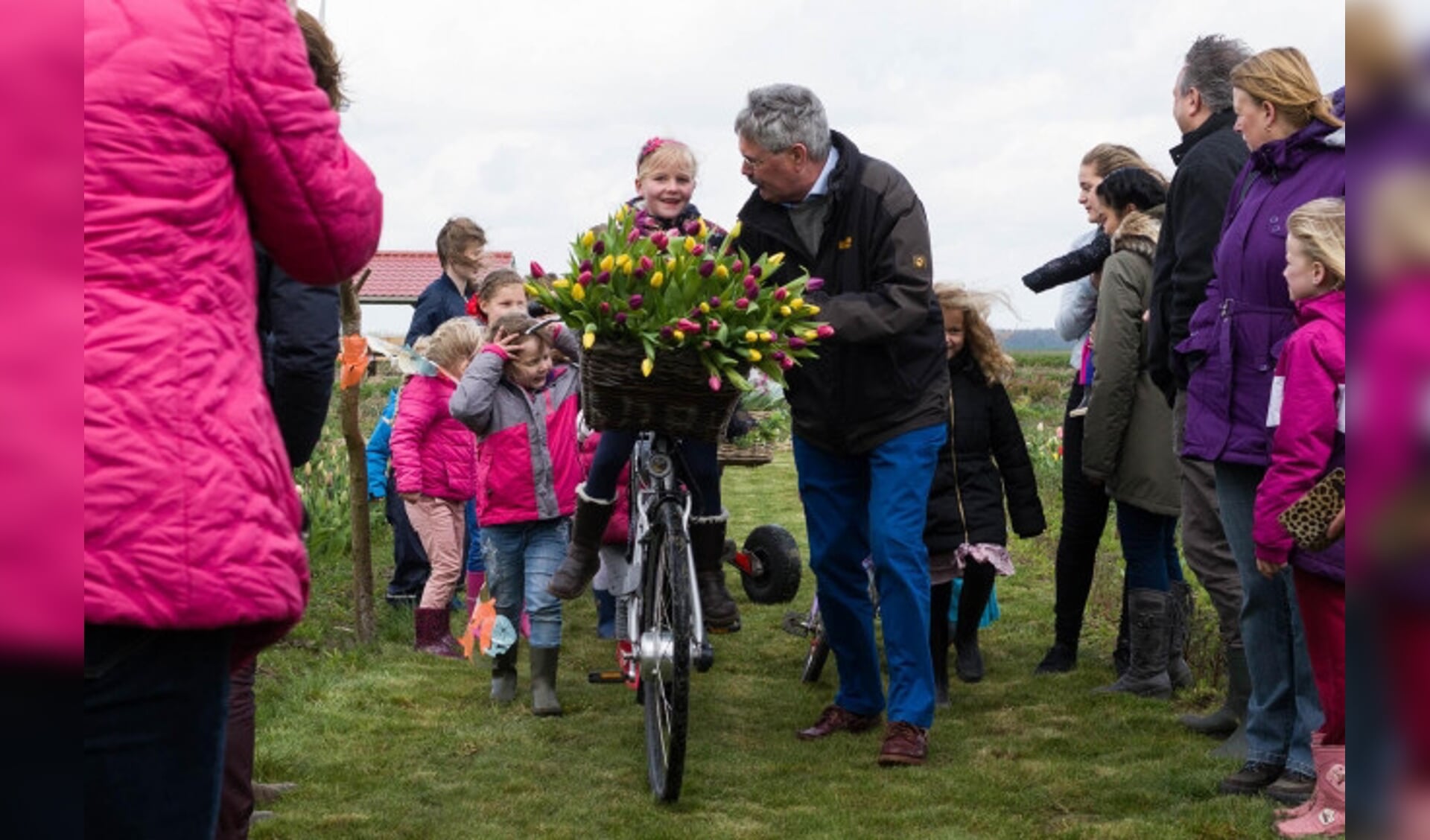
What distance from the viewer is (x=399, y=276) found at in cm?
6247

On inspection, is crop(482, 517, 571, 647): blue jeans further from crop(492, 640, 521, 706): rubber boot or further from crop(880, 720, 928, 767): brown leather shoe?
crop(880, 720, 928, 767): brown leather shoe

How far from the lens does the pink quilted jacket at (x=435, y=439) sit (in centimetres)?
824

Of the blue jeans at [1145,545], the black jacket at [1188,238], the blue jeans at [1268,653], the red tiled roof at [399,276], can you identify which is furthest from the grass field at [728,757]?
the red tiled roof at [399,276]

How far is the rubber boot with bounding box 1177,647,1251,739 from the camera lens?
6.04 m

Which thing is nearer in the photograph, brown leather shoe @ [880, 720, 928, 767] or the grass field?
the grass field

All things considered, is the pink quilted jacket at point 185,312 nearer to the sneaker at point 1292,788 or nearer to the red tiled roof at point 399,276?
the sneaker at point 1292,788

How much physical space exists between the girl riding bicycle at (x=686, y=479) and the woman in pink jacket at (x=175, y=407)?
3636 millimetres

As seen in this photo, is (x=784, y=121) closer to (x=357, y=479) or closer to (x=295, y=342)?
(x=295, y=342)

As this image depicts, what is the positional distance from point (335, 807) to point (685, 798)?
122 cm

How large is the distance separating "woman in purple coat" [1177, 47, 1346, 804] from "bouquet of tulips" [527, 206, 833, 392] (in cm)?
131

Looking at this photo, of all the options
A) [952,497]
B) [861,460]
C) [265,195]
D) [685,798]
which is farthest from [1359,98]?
[952,497]

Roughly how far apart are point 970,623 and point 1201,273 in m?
2.58

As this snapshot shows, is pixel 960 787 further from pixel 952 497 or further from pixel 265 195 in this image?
pixel 265 195

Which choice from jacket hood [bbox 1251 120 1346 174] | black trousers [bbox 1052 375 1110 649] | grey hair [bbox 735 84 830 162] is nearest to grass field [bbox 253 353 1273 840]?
black trousers [bbox 1052 375 1110 649]
